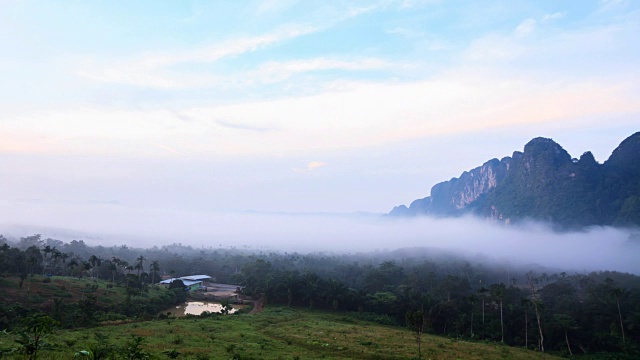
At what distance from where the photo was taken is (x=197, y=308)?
89938 mm

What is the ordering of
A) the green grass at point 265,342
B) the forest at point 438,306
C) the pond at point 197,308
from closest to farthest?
the green grass at point 265,342 < the forest at point 438,306 < the pond at point 197,308

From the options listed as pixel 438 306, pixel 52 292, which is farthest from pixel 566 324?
pixel 52 292

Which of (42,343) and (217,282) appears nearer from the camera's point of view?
(42,343)

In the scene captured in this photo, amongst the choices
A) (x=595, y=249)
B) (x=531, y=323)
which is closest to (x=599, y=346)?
(x=531, y=323)

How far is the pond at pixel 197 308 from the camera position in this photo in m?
83.6

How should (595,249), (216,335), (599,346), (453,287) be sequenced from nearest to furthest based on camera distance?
(216,335) < (599,346) < (453,287) < (595,249)

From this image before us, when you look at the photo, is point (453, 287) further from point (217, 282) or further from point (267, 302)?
point (217, 282)

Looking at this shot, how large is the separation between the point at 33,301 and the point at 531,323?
88.7 meters

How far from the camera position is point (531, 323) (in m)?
69.9

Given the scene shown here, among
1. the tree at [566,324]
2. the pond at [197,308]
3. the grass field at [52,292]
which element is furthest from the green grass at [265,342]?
the grass field at [52,292]

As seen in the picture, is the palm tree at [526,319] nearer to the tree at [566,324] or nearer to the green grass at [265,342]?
the tree at [566,324]

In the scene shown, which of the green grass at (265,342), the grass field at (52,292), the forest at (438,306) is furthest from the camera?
the grass field at (52,292)

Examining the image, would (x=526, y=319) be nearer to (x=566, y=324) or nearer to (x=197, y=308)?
(x=566, y=324)

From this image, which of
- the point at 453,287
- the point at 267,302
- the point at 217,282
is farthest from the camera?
the point at 217,282
